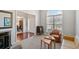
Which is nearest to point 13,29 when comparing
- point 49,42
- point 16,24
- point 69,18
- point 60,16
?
point 16,24

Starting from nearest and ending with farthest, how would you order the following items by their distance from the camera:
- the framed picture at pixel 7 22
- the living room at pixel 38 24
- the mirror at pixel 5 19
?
the mirror at pixel 5 19
the framed picture at pixel 7 22
the living room at pixel 38 24

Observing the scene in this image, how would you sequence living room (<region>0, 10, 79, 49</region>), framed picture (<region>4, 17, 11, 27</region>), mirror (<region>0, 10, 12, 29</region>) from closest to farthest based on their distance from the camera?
mirror (<region>0, 10, 12, 29</region>) < framed picture (<region>4, 17, 11, 27</region>) < living room (<region>0, 10, 79, 49</region>)

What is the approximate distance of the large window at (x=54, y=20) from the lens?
11.2 feet

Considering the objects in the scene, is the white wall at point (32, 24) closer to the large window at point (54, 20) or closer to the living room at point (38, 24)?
the living room at point (38, 24)

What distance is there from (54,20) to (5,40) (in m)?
1.79

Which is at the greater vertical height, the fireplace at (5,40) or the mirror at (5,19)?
the mirror at (5,19)

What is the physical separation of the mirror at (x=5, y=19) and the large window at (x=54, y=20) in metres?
1.35

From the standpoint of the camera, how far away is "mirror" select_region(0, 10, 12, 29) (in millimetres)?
3094

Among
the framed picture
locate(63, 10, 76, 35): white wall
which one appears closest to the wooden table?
locate(63, 10, 76, 35): white wall

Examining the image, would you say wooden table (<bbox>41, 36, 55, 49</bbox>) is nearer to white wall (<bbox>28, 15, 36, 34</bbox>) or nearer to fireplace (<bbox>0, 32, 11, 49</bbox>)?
white wall (<bbox>28, 15, 36, 34</bbox>)

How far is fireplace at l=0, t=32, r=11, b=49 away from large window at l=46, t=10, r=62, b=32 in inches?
55.4

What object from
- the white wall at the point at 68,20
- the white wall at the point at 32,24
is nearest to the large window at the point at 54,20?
the white wall at the point at 68,20

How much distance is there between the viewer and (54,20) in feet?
11.6
